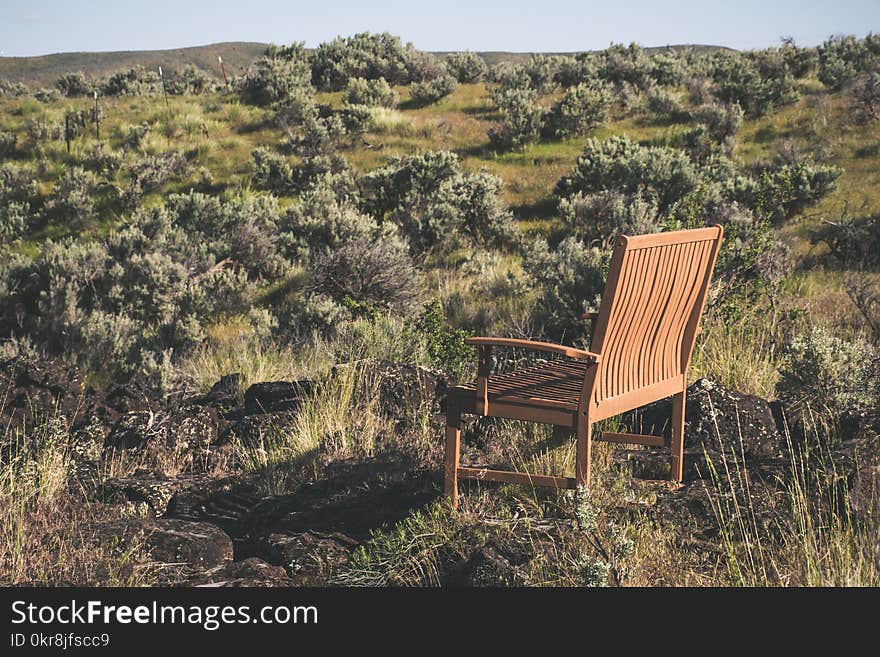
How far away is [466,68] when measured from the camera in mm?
25531

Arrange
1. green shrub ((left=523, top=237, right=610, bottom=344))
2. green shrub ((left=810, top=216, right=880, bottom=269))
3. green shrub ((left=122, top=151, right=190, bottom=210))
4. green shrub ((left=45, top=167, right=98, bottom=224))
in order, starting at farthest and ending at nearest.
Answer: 1. green shrub ((left=122, top=151, right=190, bottom=210))
2. green shrub ((left=45, top=167, right=98, bottom=224))
3. green shrub ((left=810, top=216, right=880, bottom=269))
4. green shrub ((left=523, top=237, right=610, bottom=344))

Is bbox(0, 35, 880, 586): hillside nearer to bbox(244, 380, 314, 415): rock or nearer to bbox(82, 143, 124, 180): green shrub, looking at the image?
bbox(244, 380, 314, 415): rock

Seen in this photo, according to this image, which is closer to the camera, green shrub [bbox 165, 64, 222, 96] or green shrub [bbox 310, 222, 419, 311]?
green shrub [bbox 310, 222, 419, 311]

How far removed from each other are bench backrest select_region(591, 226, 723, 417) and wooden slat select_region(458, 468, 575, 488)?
1.20 ft

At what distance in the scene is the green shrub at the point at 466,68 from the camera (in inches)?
997

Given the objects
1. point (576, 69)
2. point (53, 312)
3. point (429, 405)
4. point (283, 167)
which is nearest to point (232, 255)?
point (53, 312)

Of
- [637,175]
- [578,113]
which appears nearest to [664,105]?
[578,113]

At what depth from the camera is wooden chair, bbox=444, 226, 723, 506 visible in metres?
4.11

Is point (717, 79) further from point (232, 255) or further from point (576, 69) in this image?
point (232, 255)

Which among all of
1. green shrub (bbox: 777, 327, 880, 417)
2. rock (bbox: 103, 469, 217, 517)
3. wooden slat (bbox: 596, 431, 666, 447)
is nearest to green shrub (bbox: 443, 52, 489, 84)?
green shrub (bbox: 777, 327, 880, 417)

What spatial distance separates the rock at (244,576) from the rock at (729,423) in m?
2.44

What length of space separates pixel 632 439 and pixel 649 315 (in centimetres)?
91

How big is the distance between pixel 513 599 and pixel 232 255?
1016 centimetres

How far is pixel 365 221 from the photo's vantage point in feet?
42.3
